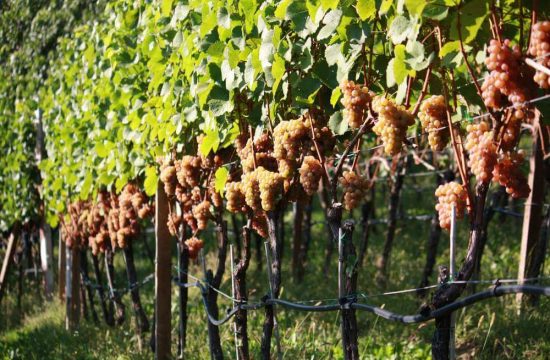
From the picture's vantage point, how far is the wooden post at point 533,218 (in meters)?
5.45

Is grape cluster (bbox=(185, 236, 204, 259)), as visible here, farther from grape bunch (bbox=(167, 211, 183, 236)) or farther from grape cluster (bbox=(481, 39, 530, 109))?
grape cluster (bbox=(481, 39, 530, 109))

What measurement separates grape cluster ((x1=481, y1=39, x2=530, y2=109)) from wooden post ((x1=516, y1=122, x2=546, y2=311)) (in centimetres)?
340

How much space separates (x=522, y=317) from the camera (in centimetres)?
510

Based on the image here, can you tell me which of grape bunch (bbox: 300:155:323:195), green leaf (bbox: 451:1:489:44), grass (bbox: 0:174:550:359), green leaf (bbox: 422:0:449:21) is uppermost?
green leaf (bbox: 422:0:449:21)

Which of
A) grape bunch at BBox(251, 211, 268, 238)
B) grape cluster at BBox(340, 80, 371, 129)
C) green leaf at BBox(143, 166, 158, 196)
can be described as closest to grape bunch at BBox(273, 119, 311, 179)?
grape cluster at BBox(340, 80, 371, 129)

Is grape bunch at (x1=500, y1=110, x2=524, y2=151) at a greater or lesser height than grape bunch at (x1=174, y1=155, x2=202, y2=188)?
lesser

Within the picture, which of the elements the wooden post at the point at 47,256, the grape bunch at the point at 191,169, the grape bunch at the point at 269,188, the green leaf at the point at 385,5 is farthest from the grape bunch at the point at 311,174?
the wooden post at the point at 47,256

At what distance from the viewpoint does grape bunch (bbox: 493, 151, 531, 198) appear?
2270 mm

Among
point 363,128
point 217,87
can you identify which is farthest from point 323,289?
point 363,128

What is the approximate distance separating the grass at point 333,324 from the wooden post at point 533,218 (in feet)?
0.91

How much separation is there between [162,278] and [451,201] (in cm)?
315

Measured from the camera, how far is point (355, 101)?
8.57ft

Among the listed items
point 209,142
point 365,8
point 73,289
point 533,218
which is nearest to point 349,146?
point 365,8

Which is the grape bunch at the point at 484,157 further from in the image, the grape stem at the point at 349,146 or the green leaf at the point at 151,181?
the green leaf at the point at 151,181
